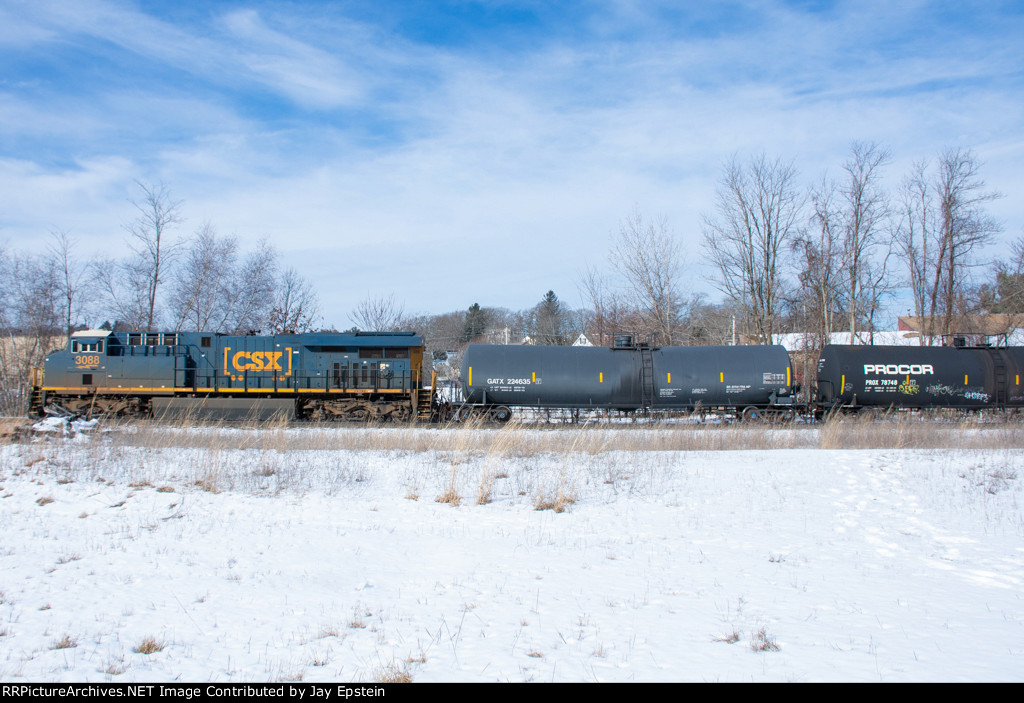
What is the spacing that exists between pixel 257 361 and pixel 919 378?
25.3 meters

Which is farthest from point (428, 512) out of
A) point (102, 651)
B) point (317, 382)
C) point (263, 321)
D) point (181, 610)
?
point (263, 321)

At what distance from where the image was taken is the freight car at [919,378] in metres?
23.0

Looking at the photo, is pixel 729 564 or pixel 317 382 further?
pixel 317 382

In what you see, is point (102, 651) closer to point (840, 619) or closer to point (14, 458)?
point (840, 619)

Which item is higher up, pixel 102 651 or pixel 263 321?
pixel 263 321

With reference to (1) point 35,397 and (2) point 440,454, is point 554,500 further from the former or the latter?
(1) point 35,397

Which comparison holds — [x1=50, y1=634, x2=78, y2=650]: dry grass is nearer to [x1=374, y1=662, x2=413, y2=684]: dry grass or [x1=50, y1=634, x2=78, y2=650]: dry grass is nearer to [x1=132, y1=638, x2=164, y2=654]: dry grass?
[x1=132, y1=638, x2=164, y2=654]: dry grass

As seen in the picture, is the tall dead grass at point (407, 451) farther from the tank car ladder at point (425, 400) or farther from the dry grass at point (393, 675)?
the tank car ladder at point (425, 400)

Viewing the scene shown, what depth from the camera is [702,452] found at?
14180 mm

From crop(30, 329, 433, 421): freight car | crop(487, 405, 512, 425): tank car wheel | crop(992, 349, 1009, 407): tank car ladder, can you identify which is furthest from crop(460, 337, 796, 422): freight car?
crop(992, 349, 1009, 407): tank car ladder

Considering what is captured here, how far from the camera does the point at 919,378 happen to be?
23.2m

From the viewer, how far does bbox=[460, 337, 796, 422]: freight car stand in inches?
873
